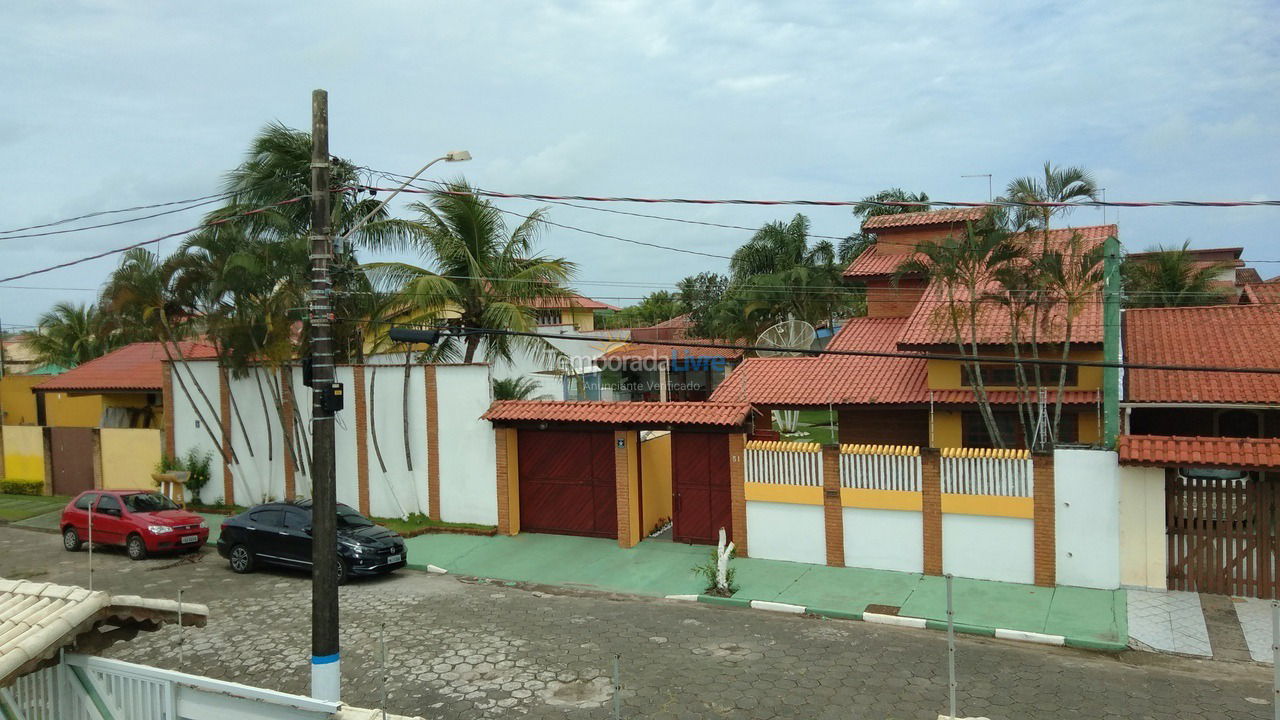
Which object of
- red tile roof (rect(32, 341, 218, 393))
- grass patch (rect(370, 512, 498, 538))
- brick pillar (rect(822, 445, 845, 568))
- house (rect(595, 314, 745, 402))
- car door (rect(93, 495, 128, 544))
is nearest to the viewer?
brick pillar (rect(822, 445, 845, 568))

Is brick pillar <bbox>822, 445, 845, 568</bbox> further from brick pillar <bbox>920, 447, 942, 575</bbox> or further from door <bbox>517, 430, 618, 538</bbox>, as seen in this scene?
door <bbox>517, 430, 618, 538</bbox>

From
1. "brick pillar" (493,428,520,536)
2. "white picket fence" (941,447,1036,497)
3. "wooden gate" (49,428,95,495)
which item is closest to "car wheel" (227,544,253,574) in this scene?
"brick pillar" (493,428,520,536)

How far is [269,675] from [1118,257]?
617 inches

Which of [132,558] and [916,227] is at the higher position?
[916,227]

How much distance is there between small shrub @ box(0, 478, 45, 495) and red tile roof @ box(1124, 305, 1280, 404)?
Answer: 3398 cm

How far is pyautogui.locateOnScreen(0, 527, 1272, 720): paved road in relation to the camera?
10602mm

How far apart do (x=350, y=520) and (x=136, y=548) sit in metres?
5.82

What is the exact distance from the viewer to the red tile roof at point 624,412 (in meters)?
18.0

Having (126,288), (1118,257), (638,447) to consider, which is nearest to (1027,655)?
(1118,257)

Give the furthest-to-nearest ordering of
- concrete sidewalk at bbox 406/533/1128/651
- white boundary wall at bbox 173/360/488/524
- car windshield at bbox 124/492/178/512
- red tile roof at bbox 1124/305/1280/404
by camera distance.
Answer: white boundary wall at bbox 173/360/488/524, car windshield at bbox 124/492/178/512, red tile roof at bbox 1124/305/1280/404, concrete sidewalk at bbox 406/533/1128/651

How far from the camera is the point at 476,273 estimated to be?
21.4 m

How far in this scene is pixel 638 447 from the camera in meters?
19.4

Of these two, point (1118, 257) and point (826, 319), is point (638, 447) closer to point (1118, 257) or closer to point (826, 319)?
point (1118, 257)

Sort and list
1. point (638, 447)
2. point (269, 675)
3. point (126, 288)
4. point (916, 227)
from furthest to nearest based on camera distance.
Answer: point (916, 227) → point (126, 288) → point (638, 447) → point (269, 675)
